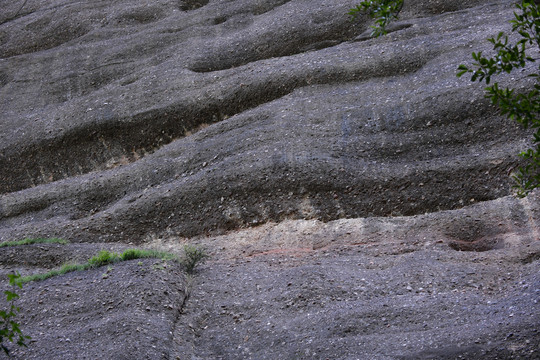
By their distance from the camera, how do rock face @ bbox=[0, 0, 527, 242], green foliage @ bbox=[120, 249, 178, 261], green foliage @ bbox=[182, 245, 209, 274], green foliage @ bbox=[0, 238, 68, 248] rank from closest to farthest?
green foliage @ bbox=[182, 245, 209, 274], green foliage @ bbox=[120, 249, 178, 261], rock face @ bbox=[0, 0, 527, 242], green foliage @ bbox=[0, 238, 68, 248]

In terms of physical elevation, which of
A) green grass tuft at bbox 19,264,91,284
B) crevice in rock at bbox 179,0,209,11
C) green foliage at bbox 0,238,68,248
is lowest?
green foliage at bbox 0,238,68,248

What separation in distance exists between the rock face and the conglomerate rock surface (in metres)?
0.06

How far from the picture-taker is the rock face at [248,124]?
1509 cm

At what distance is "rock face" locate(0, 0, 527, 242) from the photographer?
594 inches

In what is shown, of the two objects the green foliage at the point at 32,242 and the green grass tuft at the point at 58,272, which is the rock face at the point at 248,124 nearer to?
the green foliage at the point at 32,242

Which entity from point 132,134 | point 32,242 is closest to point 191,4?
point 132,134

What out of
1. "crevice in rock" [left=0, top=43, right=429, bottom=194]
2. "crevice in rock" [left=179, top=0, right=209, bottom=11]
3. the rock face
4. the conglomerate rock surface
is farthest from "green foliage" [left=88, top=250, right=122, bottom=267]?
"crevice in rock" [left=179, top=0, right=209, bottom=11]

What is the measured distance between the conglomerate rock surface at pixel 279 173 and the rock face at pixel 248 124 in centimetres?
6

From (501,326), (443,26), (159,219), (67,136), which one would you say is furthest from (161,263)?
(443,26)

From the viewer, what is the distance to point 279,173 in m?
15.6

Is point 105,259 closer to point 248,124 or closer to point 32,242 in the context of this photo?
point 32,242

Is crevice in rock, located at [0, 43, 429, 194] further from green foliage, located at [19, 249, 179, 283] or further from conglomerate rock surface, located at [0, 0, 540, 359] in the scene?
green foliage, located at [19, 249, 179, 283]

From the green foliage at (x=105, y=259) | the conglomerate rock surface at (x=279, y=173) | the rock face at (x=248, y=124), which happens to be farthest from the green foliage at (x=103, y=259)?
the rock face at (x=248, y=124)

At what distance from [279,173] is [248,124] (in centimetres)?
283
